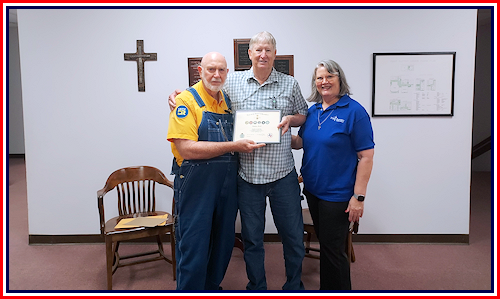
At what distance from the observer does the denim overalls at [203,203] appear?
184 centimetres

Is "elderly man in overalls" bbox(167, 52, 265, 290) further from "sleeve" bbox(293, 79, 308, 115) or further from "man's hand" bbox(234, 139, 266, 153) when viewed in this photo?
"sleeve" bbox(293, 79, 308, 115)

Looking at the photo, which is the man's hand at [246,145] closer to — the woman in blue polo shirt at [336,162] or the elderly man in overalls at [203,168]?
the elderly man in overalls at [203,168]

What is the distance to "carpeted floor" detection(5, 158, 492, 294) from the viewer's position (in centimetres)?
234

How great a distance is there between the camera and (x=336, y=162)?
5.78 feet

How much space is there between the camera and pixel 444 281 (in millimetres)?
2377

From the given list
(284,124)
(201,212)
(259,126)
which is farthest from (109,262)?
(284,124)

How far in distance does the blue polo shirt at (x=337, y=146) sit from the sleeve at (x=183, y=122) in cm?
64

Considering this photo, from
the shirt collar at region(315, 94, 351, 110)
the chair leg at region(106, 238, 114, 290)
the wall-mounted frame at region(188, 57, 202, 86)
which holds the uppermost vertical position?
the wall-mounted frame at region(188, 57, 202, 86)

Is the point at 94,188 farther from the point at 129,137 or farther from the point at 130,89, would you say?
the point at 130,89

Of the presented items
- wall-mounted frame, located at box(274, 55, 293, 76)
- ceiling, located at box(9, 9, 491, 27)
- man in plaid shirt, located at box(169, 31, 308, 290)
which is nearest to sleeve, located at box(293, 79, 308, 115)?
man in plaid shirt, located at box(169, 31, 308, 290)

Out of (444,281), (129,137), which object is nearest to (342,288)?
(444,281)

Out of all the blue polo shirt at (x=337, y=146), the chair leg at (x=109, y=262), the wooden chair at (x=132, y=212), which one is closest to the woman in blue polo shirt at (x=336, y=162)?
the blue polo shirt at (x=337, y=146)

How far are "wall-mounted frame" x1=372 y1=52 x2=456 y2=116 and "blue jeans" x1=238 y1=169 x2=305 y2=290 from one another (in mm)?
1408

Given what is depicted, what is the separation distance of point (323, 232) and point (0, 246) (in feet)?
7.82
